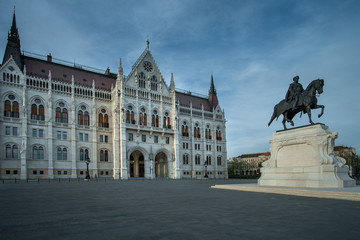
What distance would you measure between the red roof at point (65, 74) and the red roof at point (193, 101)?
19.2 m

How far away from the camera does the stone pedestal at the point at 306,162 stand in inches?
623

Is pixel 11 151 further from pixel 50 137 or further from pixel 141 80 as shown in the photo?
pixel 141 80

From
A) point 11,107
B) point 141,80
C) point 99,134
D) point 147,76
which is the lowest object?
point 99,134

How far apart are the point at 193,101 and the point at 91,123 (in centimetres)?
3148

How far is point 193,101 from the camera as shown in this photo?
74875mm

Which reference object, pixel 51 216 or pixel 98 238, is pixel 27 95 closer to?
pixel 51 216

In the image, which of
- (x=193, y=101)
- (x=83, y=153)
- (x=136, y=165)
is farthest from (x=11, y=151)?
(x=193, y=101)

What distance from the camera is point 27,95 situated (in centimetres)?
4600

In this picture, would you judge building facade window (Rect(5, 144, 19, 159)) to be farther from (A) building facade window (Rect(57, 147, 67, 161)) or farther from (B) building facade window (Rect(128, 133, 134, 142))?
(B) building facade window (Rect(128, 133, 134, 142))

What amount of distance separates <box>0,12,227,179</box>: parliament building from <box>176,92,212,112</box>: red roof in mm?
2766

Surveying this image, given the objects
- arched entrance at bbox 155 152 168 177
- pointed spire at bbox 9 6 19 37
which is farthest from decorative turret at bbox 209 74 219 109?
pointed spire at bbox 9 6 19 37

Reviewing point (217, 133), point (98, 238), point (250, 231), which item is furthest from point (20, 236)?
→ point (217, 133)

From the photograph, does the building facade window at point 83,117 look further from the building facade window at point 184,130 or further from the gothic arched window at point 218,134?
the gothic arched window at point 218,134

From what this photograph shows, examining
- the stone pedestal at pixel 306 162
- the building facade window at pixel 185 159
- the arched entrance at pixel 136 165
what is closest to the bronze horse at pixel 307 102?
the stone pedestal at pixel 306 162
